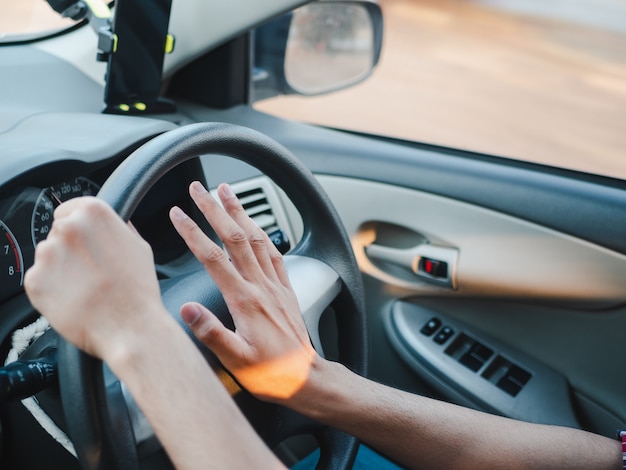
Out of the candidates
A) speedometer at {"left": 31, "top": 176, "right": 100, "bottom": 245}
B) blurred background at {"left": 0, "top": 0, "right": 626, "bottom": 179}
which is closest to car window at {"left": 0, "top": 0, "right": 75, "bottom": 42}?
blurred background at {"left": 0, "top": 0, "right": 626, "bottom": 179}

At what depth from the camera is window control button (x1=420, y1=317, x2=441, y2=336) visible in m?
1.70

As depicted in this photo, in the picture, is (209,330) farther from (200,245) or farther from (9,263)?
(9,263)

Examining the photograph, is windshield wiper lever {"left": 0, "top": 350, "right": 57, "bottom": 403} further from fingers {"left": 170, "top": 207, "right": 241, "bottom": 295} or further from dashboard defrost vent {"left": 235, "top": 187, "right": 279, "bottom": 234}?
dashboard defrost vent {"left": 235, "top": 187, "right": 279, "bottom": 234}

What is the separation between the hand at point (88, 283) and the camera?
2.30ft

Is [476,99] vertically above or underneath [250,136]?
underneath

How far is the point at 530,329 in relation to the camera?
1.62 meters

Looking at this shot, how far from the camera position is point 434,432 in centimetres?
106

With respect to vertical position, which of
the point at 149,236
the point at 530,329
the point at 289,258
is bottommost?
the point at 530,329

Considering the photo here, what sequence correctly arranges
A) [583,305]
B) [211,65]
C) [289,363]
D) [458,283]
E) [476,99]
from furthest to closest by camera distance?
[476,99] → [211,65] → [458,283] → [583,305] → [289,363]

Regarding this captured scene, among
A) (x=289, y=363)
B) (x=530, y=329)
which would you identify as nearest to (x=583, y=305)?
(x=530, y=329)

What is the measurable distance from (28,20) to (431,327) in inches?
44.8

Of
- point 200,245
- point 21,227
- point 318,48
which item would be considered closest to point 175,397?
point 200,245

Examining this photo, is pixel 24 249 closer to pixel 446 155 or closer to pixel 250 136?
pixel 250 136

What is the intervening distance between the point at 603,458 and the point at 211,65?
131 cm
